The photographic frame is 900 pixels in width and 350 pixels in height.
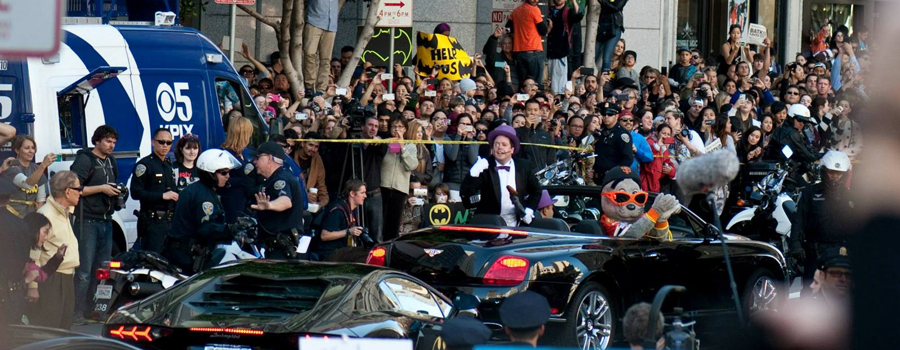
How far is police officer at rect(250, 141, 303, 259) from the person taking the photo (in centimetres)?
1248

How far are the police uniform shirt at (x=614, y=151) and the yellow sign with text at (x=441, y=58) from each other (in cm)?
472

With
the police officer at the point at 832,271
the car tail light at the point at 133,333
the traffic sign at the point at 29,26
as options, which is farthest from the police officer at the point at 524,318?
the car tail light at the point at 133,333

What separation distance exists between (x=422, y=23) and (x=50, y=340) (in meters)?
20.7

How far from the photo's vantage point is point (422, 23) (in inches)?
1056

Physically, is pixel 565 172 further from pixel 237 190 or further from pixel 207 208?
pixel 207 208

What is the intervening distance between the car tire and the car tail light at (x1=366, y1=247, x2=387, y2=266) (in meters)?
1.43

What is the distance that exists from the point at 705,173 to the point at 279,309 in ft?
13.8

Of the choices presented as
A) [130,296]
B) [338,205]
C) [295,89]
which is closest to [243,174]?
[338,205]

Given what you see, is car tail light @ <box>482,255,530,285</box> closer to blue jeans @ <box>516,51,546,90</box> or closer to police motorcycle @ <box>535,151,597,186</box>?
police motorcycle @ <box>535,151,597,186</box>

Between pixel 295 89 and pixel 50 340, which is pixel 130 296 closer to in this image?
pixel 50 340

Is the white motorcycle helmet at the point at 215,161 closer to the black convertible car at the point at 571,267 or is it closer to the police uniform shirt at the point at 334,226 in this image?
the police uniform shirt at the point at 334,226

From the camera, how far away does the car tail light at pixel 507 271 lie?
1061cm

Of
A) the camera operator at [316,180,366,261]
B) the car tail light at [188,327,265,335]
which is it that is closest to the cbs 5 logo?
the camera operator at [316,180,366,261]

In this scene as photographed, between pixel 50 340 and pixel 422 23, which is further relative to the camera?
pixel 422 23
